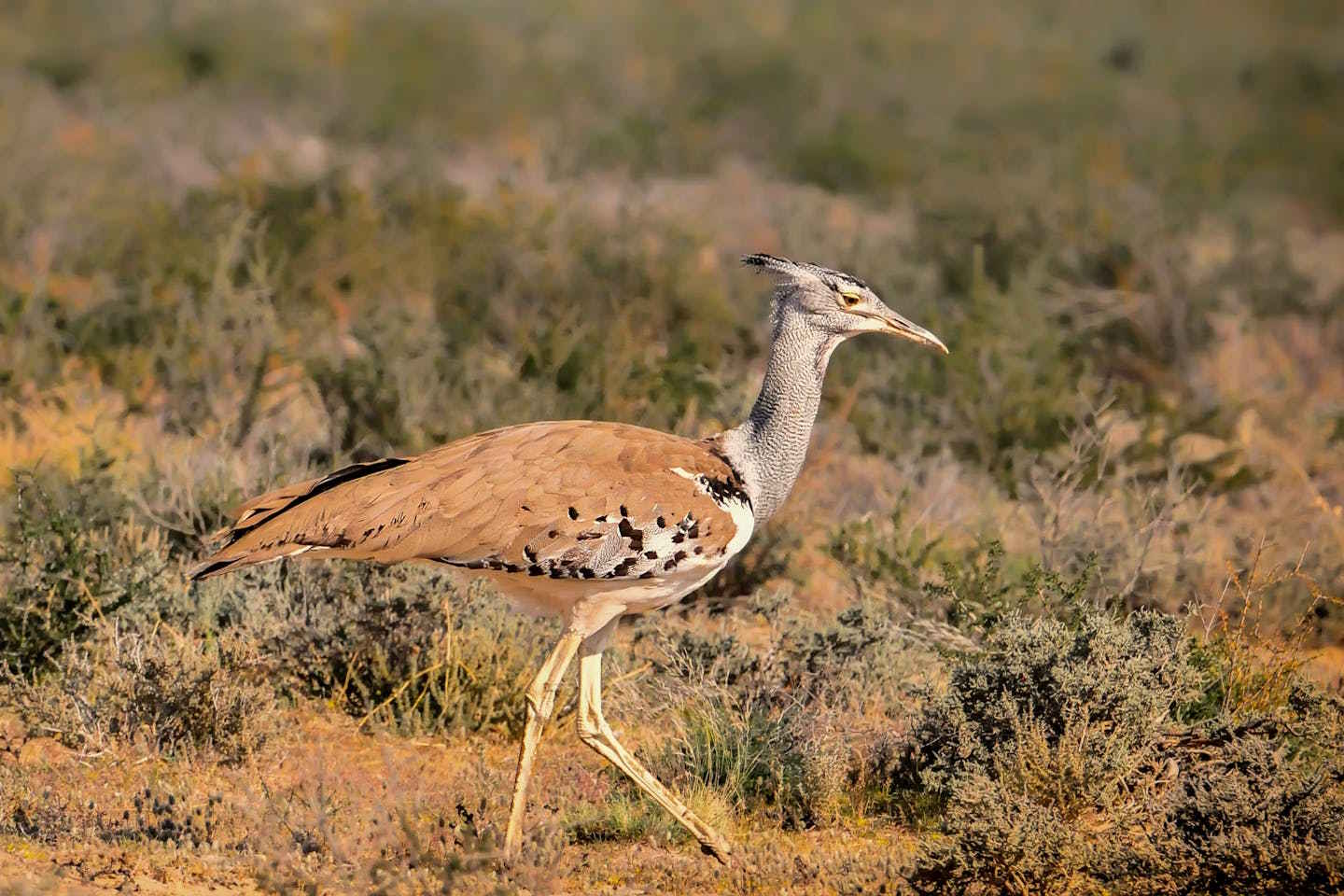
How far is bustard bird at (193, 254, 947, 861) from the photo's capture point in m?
4.89

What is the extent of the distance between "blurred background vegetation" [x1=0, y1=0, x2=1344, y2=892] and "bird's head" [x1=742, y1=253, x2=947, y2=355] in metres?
1.08

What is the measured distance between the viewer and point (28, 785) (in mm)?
5328

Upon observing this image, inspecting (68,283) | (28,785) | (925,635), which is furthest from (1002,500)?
(68,283)

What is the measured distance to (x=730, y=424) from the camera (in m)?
7.70

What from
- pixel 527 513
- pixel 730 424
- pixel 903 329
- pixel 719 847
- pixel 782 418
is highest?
pixel 903 329

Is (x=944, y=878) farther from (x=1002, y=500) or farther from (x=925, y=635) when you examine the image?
(x=1002, y=500)

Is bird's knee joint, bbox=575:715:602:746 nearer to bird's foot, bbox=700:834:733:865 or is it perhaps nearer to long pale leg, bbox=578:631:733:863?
long pale leg, bbox=578:631:733:863

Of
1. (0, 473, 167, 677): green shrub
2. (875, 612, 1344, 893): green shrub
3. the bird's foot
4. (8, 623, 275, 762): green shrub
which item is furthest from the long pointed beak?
(0, 473, 167, 677): green shrub

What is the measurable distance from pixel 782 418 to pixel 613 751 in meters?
1.11

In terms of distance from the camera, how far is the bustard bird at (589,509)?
16.0 ft

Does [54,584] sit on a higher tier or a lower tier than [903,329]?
lower

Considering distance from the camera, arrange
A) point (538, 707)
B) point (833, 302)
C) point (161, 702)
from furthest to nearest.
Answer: point (161, 702), point (833, 302), point (538, 707)

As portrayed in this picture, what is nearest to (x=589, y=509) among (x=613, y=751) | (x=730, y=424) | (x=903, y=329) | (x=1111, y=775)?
(x=613, y=751)

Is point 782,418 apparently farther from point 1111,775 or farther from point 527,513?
point 1111,775
